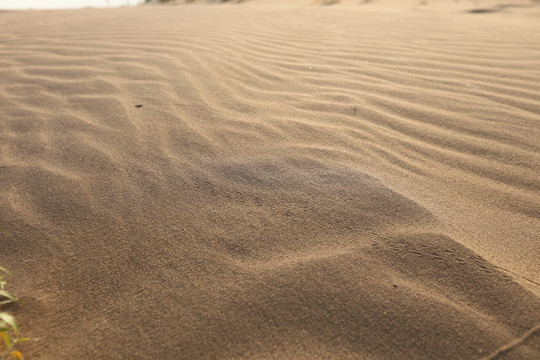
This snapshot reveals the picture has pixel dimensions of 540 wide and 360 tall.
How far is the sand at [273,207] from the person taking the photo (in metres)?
0.91

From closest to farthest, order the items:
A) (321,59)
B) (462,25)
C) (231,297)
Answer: (231,297)
(321,59)
(462,25)

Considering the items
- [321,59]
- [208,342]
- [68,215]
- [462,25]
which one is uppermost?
[462,25]

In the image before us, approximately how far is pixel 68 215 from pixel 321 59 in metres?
2.30

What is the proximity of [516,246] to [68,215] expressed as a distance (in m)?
1.54

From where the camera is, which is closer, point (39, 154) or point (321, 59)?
point (39, 154)

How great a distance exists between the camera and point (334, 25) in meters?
4.09

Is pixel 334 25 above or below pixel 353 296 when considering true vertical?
above

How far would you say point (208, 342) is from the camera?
0.88 m

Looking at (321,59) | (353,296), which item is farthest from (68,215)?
(321,59)

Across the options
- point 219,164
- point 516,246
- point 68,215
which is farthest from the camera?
point 219,164

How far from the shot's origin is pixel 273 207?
131cm

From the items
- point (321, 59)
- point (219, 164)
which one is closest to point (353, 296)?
point (219, 164)

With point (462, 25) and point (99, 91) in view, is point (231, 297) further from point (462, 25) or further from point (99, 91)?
point (462, 25)

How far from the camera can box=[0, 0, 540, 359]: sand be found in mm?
907
